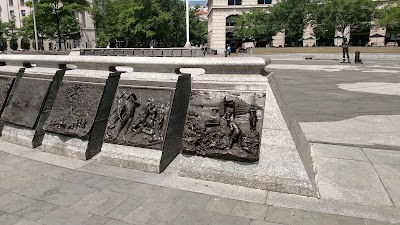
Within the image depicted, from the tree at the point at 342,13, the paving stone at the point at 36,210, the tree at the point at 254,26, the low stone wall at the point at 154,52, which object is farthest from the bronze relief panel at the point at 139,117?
the tree at the point at 254,26

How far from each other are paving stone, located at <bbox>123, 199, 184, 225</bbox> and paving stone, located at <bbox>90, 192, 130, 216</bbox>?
285mm

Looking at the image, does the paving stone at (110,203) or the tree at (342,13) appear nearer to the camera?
the paving stone at (110,203)

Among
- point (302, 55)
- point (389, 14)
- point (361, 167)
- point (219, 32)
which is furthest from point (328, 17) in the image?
point (361, 167)

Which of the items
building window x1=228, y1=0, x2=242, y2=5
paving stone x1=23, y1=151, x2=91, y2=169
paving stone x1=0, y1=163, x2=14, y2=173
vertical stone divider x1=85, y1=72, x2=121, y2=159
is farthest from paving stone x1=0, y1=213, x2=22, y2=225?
building window x1=228, y1=0, x2=242, y2=5

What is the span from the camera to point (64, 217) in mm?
3504

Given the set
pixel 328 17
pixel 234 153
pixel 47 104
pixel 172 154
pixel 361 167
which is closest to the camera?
pixel 234 153

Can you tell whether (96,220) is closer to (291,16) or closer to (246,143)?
(246,143)

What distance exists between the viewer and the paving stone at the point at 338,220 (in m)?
3.30

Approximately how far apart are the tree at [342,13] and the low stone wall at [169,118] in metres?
44.1

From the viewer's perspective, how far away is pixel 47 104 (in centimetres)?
586

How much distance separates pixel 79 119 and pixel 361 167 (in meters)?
4.56

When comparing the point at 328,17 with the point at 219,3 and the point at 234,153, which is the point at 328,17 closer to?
the point at 219,3

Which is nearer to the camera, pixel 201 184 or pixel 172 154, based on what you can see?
pixel 201 184

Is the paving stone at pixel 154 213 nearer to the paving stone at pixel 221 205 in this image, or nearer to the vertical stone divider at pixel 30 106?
the paving stone at pixel 221 205
